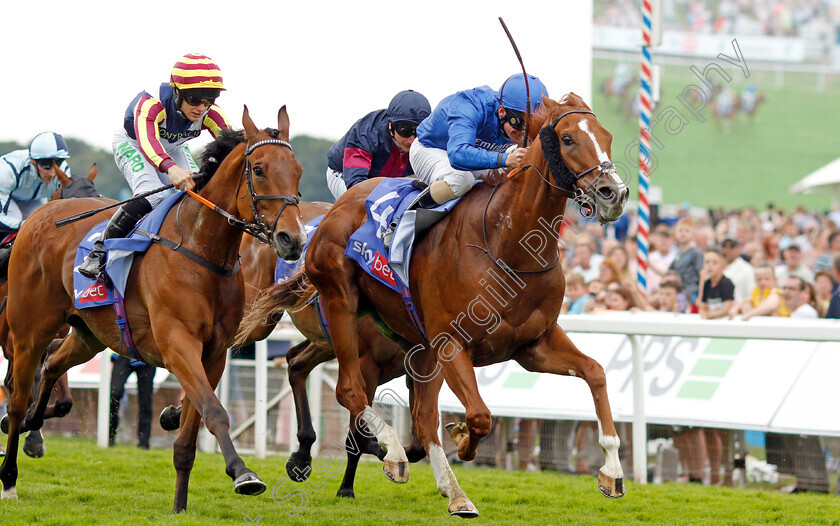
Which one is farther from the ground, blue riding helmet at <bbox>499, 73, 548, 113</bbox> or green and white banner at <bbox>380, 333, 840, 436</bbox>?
→ blue riding helmet at <bbox>499, 73, 548, 113</bbox>

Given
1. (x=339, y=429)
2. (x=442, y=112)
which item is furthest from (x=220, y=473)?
(x=442, y=112)

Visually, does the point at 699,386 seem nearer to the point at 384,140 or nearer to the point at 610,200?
the point at 384,140

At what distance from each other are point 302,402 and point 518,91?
9.04 ft

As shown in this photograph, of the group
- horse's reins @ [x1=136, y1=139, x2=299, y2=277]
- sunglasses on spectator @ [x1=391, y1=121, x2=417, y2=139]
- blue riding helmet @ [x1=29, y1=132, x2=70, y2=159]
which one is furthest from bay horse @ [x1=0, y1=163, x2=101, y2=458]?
sunglasses on spectator @ [x1=391, y1=121, x2=417, y2=139]

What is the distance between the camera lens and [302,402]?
6.59 meters

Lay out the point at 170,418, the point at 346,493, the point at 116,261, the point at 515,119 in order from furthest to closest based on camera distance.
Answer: the point at 346,493
the point at 170,418
the point at 116,261
the point at 515,119

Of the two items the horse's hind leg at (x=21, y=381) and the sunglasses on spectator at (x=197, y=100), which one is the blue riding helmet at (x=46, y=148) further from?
the sunglasses on spectator at (x=197, y=100)

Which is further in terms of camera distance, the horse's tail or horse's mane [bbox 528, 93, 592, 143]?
the horse's tail

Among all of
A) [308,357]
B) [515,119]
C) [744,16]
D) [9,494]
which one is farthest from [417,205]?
[744,16]

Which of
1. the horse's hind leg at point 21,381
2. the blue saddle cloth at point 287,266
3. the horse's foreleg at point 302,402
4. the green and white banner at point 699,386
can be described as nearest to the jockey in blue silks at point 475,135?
the blue saddle cloth at point 287,266

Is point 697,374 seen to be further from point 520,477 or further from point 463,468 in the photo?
point 463,468

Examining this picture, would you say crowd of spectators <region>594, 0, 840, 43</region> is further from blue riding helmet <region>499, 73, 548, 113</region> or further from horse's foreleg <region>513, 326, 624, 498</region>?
horse's foreleg <region>513, 326, 624, 498</region>

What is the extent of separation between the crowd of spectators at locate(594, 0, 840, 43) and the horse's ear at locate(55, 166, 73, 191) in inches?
1262

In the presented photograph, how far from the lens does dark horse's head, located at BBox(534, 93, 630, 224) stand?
4.09 m
